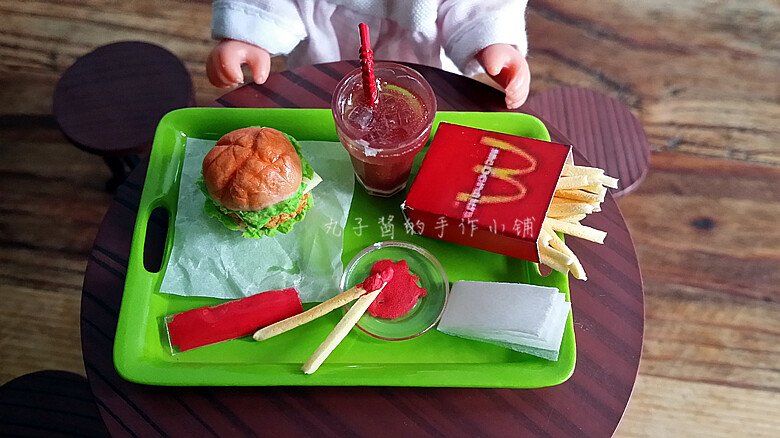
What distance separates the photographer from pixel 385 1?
53.2 inches

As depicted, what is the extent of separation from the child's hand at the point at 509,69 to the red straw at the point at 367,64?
1.03 feet

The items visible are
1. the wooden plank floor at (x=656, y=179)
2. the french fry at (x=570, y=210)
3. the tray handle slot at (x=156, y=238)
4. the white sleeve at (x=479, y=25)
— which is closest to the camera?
the french fry at (x=570, y=210)

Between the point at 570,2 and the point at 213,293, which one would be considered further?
the point at 570,2

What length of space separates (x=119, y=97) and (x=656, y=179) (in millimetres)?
1676

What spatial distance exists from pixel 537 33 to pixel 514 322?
5.04ft

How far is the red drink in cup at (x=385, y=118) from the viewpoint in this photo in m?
1.04

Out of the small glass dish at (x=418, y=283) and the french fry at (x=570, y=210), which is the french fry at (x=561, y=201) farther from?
the small glass dish at (x=418, y=283)

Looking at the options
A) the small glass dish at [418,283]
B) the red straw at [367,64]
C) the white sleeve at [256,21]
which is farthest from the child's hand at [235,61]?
the small glass dish at [418,283]

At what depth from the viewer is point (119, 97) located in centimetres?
166

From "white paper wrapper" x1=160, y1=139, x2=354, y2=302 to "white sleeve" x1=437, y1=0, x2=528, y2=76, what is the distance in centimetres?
38

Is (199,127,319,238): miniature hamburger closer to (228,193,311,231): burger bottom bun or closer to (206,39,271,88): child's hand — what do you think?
(228,193,311,231): burger bottom bun

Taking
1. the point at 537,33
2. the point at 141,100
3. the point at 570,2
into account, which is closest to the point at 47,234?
the point at 141,100

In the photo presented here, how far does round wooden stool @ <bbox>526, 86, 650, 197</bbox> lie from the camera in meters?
1.60

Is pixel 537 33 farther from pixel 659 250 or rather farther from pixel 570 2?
pixel 659 250
